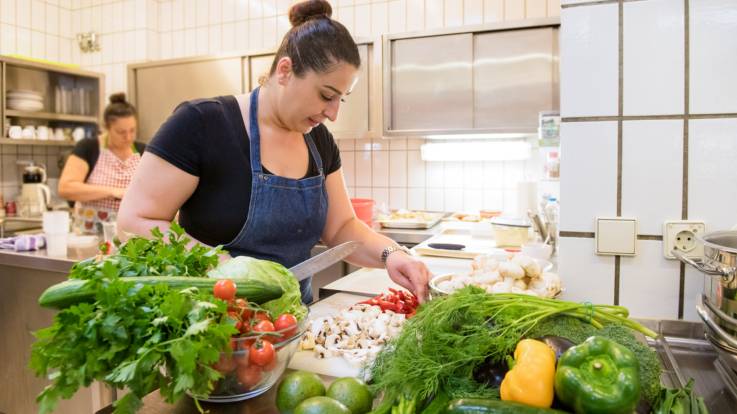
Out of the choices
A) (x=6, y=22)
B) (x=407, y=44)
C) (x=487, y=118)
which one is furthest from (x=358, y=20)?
(x=6, y=22)

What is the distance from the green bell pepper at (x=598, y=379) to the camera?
2.12 feet

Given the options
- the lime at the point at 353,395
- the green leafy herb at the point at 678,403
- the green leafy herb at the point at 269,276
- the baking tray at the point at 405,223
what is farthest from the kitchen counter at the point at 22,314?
the green leafy herb at the point at 678,403

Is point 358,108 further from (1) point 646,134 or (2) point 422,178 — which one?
(1) point 646,134

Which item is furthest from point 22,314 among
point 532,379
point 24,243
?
point 532,379

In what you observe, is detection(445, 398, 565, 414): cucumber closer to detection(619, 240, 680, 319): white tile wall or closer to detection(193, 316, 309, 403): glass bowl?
detection(193, 316, 309, 403): glass bowl

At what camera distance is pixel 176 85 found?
4012 millimetres

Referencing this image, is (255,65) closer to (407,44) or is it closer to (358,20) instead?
(358,20)

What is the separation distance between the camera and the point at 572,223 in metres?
1.27

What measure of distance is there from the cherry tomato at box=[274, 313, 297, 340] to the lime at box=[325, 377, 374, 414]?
0.38 feet

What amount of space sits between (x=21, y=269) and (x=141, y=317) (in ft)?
7.48

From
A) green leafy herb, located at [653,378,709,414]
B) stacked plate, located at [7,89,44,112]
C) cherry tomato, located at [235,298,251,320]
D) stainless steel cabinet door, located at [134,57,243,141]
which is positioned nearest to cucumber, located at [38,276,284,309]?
cherry tomato, located at [235,298,251,320]

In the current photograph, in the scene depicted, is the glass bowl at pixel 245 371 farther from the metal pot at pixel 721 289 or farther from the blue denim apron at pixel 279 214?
the metal pot at pixel 721 289

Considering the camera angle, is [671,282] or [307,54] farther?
[307,54]

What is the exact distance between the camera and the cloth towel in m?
2.51
